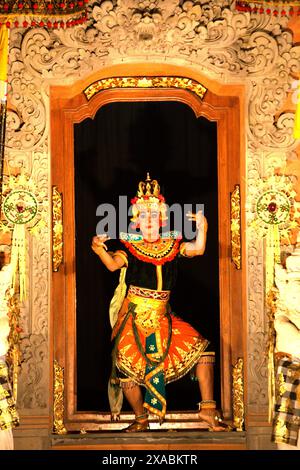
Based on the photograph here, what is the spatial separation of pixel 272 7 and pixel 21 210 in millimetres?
2078

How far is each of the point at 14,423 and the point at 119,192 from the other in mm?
1695

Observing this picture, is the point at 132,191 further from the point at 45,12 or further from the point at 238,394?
the point at 238,394

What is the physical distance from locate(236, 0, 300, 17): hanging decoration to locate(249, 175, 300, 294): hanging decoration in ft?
3.45

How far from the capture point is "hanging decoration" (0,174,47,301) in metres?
6.73

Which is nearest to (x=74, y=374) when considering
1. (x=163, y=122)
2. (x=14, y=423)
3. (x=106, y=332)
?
(x=106, y=332)

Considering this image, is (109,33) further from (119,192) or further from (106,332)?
(106,332)

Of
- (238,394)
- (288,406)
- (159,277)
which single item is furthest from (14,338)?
(288,406)

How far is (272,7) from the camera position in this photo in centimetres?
670

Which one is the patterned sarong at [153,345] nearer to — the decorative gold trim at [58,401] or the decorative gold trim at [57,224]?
the decorative gold trim at [58,401]

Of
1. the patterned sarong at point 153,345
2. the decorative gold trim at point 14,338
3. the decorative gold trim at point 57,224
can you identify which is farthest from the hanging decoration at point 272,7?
the decorative gold trim at point 14,338

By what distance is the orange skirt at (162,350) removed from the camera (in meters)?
6.74

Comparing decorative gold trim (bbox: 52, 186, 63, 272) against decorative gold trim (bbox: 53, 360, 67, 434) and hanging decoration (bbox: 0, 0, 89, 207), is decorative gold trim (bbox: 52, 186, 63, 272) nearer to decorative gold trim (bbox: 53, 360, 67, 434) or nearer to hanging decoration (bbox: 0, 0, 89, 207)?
hanging decoration (bbox: 0, 0, 89, 207)

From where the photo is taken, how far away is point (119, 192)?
6934mm

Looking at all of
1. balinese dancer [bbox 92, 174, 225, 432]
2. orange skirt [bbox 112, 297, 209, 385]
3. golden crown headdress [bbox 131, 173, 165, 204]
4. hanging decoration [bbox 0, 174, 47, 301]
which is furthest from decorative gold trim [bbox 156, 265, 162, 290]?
hanging decoration [bbox 0, 174, 47, 301]
